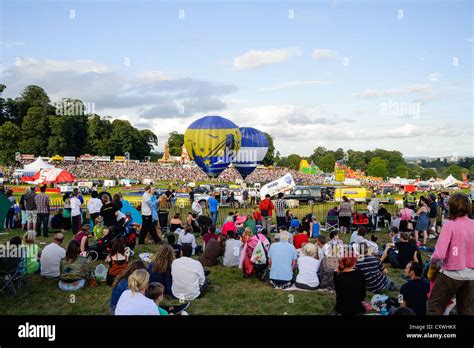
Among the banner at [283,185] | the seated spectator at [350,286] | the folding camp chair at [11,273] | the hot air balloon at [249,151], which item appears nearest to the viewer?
the seated spectator at [350,286]

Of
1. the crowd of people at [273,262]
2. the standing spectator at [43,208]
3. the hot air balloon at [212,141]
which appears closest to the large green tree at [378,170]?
the hot air balloon at [212,141]

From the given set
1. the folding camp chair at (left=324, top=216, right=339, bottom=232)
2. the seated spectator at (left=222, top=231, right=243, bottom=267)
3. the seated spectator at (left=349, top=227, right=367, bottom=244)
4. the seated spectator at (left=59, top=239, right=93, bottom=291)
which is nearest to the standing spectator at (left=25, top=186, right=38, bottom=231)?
the seated spectator at (left=59, top=239, right=93, bottom=291)

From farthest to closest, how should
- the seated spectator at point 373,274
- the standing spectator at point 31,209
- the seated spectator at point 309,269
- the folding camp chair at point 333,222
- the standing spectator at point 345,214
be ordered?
1. the folding camp chair at point 333,222
2. the standing spectator at point 345,214
3. the standing spectator at point 31,209
4. the seated spectator at point 309,269
5. the seated spectator at point 373,274

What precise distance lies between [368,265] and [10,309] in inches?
267

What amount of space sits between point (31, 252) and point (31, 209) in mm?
4895

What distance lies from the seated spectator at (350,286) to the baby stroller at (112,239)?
6130mm

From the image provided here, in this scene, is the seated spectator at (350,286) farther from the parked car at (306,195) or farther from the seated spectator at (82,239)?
the parked car at (306,195)

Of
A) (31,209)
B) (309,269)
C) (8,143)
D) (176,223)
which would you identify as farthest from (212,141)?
(8,143)

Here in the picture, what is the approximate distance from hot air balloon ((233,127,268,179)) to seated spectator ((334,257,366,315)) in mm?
30998

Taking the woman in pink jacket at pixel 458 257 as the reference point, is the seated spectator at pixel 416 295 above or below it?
below

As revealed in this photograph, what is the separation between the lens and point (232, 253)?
10180 millimetres

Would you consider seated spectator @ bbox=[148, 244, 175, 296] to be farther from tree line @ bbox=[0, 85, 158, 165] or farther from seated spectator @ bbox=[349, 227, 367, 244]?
tree line @ bbox=[0, 85, 158, 165]

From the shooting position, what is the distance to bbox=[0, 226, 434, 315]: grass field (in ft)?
23.0

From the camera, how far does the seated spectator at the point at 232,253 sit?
33.3ft
